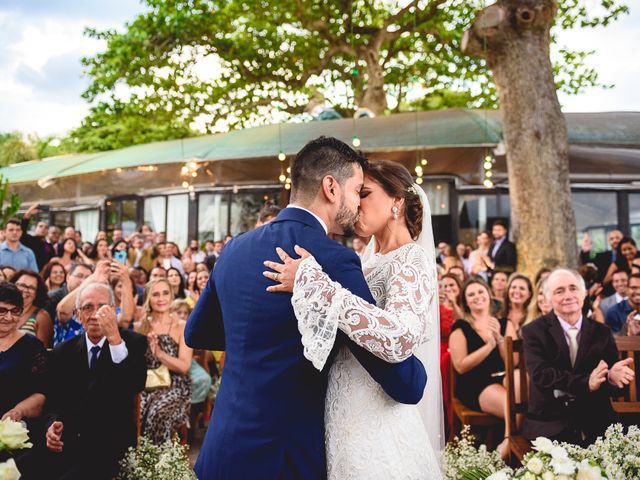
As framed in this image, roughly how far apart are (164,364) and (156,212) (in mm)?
11148

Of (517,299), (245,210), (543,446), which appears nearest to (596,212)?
(245,210)

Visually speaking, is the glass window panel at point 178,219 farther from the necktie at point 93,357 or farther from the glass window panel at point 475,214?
the necktie at point 93,357

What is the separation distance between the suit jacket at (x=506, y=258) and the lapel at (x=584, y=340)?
13.8ft

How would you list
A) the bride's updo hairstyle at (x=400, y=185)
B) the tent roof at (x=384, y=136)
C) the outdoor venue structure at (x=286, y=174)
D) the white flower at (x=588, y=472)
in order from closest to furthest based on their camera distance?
the white flower at (x=588, y=472)
the bride's updo hairstyle at (x=400, y=185)
the tent roof at (x=384, y=136)
the outdoor venue structure at (x=286, y=174)

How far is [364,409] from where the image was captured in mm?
1996

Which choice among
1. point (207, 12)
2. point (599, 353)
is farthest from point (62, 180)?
point (599, 353)

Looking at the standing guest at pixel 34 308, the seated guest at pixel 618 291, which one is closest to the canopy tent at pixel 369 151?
the seated guest at pixel 618 291

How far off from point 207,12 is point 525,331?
10.8 metres

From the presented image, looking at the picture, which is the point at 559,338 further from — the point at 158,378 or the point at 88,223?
the point at 88,223

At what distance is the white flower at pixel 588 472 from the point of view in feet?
5.57

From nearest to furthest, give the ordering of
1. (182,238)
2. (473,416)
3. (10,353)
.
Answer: (10,353) → (473,416) → (182,238)

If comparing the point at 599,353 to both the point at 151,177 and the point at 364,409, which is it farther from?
the point at 151,177

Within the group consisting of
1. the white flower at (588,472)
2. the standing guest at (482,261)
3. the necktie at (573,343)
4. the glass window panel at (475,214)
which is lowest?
the white flower at (588,472)

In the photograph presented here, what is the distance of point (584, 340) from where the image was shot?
12.0 ft
